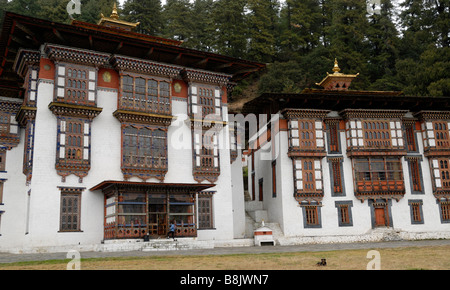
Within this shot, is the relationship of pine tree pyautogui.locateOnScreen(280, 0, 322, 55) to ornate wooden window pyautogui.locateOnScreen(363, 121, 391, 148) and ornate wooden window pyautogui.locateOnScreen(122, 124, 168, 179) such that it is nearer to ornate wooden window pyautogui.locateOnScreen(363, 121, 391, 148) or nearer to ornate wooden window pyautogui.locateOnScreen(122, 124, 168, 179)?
ornate wooden window pyautogui.locateOnScreen(363, 121, 391, 148)

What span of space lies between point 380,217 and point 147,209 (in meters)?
18.5

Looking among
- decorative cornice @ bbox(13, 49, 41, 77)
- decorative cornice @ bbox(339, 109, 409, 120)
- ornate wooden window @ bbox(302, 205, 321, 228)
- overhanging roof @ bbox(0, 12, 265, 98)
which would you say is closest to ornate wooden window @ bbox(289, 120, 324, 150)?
decorative cornice @ bbox(339, 109, 409, 120)

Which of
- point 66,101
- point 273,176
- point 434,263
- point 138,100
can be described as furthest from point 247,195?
point 434,263

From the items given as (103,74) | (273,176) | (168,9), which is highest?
(168,9)

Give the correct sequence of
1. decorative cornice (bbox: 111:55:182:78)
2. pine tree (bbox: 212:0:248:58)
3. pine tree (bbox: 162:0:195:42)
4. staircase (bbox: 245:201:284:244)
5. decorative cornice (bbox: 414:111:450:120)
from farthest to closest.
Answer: pine tree (bbox: 162:0:195:42) < pine tree (bbox: 212:0:248:58) < decorative cornice (bbox: 414:111:450:120) < staircase (bbox: 245:201:284:244) < decorative cornice (bbox: 111:55:182:78)

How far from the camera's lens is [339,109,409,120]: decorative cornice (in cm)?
3528

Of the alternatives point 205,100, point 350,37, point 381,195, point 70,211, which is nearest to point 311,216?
point 381,195

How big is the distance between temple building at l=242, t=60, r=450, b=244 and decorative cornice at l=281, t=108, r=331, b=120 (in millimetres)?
77

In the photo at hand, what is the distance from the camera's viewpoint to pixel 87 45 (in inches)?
1105

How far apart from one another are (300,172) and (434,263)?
18.4 m

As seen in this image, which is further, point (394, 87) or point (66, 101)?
point (394, 87)

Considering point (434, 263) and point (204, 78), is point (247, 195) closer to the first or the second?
point (204, 78)

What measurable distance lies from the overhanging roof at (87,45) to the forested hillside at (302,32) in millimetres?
22645

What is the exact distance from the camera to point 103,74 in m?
28.8
